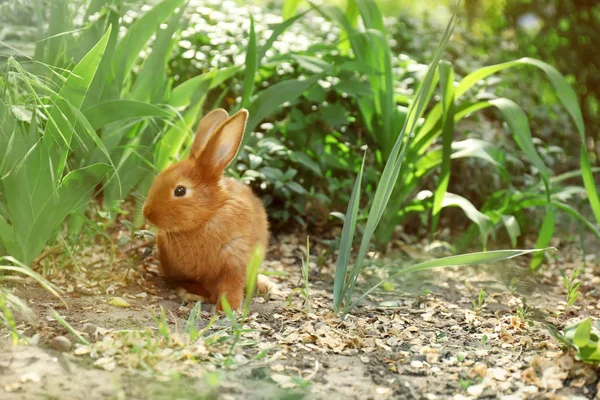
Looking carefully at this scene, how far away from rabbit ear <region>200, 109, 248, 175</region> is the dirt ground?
0.60 meters

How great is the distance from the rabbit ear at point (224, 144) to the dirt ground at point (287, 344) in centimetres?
60

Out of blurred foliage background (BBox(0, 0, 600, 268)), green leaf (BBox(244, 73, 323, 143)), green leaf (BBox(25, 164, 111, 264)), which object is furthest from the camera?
green leaf (BBox(244, 73, 323, 143))

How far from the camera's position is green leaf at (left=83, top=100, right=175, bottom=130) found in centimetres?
294

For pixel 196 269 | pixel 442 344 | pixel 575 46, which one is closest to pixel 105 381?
pixel 196 269

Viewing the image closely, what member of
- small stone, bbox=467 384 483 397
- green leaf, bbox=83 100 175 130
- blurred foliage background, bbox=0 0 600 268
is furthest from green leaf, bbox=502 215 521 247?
green leaf, bbox=83 100 175 130

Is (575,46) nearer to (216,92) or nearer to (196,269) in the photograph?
(216,92)

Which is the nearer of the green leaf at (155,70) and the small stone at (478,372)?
the small stone at (478,372)

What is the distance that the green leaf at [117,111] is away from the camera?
294 cm

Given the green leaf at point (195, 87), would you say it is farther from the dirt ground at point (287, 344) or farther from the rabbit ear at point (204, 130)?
the dirt ground at point (287, 344)

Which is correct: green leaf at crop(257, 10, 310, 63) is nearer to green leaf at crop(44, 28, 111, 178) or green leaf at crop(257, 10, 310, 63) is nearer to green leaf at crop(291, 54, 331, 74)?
green leaf at crop(291, 54, 331, 74)

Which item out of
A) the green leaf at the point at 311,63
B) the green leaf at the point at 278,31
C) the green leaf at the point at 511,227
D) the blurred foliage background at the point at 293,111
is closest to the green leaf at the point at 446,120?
the blurred foliage background at the point at 293,111

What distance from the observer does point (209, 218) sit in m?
3.02

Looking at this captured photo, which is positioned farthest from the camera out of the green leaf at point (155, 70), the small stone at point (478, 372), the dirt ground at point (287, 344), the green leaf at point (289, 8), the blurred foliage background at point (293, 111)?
the green leaf at point (289, 8)

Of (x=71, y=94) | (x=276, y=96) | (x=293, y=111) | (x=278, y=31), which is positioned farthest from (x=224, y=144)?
(x=293, y=111)
